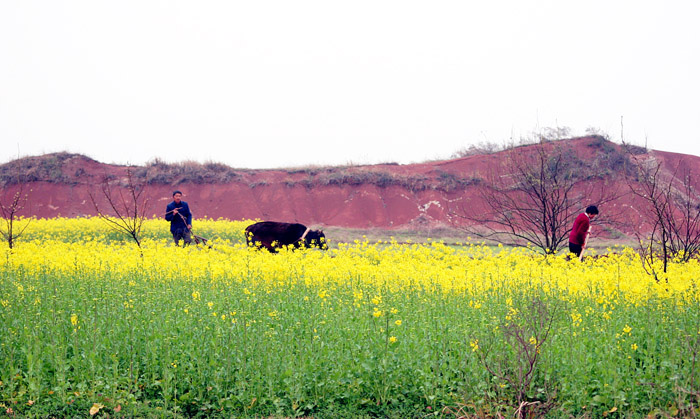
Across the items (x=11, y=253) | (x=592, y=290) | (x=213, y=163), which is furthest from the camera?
(x=213, y=163)

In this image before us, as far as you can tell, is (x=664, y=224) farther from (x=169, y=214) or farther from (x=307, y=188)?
(x=307, y=188)

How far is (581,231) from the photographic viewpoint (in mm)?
12672

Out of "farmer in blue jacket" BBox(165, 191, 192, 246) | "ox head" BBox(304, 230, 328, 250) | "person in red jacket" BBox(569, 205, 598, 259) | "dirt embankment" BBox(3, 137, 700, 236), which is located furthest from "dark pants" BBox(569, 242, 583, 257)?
"dirt embankment" BBox(3, 137, 700, 236)

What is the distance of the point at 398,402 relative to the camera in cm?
542

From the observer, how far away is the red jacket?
40.9 ft

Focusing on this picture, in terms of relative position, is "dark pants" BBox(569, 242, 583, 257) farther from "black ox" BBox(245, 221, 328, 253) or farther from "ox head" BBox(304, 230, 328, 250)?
"black ox" BBox(245, 221, 328, 253)

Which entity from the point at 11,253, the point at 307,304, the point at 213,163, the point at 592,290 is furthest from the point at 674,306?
the point at 213,163

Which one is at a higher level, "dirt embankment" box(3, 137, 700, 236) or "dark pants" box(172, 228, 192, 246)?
"dirt embankment" box(3, 137, 700, 236)

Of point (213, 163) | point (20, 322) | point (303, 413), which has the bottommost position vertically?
point (303, 413)

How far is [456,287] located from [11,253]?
866cm

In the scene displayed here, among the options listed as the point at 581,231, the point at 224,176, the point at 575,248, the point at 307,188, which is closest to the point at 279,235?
the point at 575,248

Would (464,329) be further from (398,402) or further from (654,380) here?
(654,380)

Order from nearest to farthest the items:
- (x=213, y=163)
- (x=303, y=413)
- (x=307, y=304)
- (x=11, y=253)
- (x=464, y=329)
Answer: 1. (x=303, y=413)
2. (x=464, y=329)
3. (x=307, y=304)
4. (x=11, y=253)
5. (x=213, y=163)

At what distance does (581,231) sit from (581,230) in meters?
0.02
